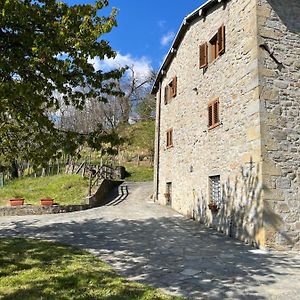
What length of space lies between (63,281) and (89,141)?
11.3ft

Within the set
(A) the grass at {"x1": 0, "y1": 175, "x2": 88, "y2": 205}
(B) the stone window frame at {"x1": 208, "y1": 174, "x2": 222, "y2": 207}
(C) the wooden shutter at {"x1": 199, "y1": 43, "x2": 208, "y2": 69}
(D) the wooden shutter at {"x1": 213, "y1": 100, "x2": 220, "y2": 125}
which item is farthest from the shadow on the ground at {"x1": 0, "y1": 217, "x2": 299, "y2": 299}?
(C) the wooden shutter at {"x1": 199, "y1": 43, "x2": 208, "y2": 69}

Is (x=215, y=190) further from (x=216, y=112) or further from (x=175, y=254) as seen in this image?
(x=175, y=254)

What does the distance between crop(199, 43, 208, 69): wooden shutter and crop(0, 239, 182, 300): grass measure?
28.5 ft

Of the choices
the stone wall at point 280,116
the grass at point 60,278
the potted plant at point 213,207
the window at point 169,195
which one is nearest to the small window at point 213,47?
the stone wall at point 280,116

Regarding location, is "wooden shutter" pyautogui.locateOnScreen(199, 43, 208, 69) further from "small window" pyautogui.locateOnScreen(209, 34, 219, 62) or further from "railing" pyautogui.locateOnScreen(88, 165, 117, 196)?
"railing" pyautogui.locateOnScreen(88, 165, 117, 196)

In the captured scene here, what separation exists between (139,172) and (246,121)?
19708 mm

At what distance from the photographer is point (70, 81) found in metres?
Answer: 7.92

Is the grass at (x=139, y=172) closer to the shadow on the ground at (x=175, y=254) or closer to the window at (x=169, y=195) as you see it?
the window at (x=169, y=195)

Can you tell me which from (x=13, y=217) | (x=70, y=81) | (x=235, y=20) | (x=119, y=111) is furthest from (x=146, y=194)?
(x=119, y=111)

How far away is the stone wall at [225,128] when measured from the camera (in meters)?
9.95

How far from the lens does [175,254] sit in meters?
8.46

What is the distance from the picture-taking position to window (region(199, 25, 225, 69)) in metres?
12.1

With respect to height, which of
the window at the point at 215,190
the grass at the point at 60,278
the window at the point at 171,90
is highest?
the window at the point at 171,90

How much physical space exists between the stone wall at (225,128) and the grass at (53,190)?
231 inches
